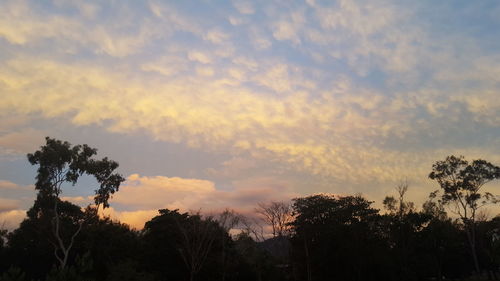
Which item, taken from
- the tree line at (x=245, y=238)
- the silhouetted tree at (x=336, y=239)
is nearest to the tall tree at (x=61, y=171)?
the tree line at (x=245, y=238)

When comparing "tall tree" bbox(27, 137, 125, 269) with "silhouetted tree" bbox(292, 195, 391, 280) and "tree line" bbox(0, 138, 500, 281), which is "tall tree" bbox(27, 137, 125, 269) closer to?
"tree line" bbox(0, 138, 500, 281)

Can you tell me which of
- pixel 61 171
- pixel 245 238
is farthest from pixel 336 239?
pixel 61 171

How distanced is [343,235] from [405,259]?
9592 millimetres

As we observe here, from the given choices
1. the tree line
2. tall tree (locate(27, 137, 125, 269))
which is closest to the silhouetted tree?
the tree line

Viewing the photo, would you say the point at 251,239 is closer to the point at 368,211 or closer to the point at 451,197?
the point at 368,211

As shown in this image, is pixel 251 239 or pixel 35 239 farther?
pixel 251 239

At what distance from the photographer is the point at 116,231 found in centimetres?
4812

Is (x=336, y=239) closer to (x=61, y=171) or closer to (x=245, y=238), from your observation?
(x=245, y=238)

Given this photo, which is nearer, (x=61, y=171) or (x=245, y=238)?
(x=61, y=171)

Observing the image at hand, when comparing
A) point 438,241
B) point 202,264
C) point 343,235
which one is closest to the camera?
point 202,264

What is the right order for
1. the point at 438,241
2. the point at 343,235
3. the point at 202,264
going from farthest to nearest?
the point at 438,241
the point at 343,235
the point at 202,264

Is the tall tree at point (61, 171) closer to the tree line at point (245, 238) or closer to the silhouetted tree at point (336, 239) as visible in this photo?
the tree line at point (245, 238)

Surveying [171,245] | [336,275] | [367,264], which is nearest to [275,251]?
[336,275]

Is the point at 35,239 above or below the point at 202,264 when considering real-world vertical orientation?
above
